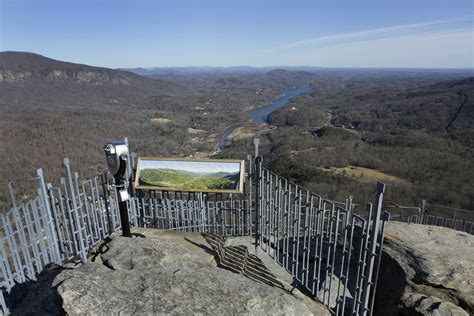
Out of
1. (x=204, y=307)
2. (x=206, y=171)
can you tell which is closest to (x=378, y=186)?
(x=204, y=307)

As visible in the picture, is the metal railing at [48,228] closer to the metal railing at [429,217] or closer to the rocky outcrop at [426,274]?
the rocky outcrop at [426,274]

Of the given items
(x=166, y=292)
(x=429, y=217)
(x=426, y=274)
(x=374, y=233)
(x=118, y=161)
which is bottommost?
(x=429, y=217)

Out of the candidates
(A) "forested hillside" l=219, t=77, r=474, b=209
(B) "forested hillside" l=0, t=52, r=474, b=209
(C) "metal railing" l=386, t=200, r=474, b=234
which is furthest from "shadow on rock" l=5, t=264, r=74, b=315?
(A) "forested hillside" l=219, t=77, r=474, b=209

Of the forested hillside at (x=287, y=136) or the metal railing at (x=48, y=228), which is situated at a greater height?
the metal railing at (x=48, y=228)

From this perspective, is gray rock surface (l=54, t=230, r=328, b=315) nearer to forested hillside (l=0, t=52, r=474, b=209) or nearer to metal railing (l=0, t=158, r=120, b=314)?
metal railing (l=0, t=158, r=120, b=314)

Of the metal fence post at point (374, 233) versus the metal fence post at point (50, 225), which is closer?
the metal fence post at point (374, 233)

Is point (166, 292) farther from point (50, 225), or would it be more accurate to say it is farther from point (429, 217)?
point (429, 217)

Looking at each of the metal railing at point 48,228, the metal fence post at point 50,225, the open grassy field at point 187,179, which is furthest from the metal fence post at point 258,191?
the metal fence post at point 50,225

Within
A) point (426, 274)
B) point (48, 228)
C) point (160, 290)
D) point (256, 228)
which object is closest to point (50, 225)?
point (48, 228)
